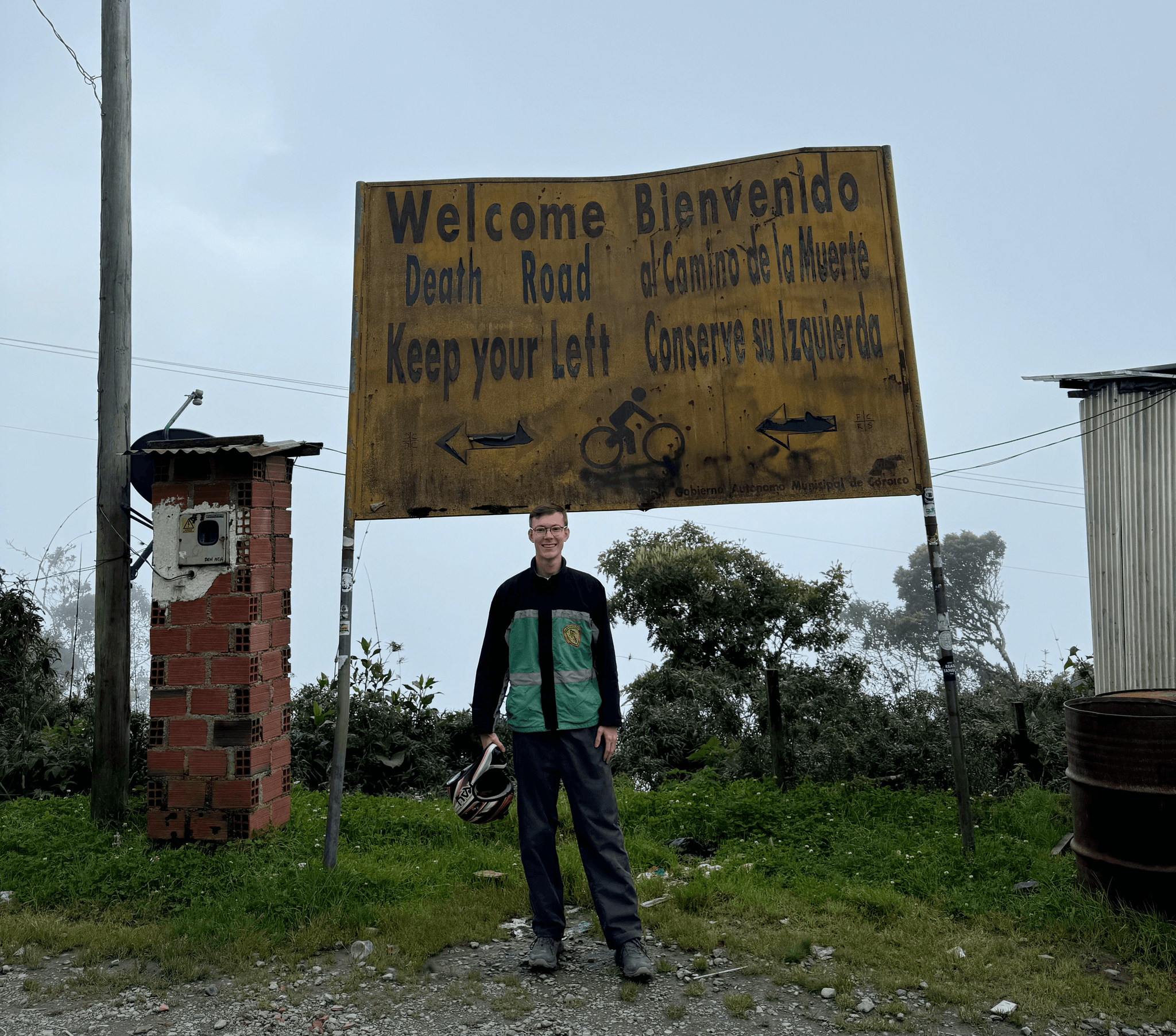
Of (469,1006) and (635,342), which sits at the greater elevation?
(635,342)

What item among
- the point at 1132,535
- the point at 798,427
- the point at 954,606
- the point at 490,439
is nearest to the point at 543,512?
the point at 490,439

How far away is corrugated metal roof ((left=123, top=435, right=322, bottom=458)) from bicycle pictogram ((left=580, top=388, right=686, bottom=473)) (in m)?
2.14

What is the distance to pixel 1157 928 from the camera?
511 centimetres

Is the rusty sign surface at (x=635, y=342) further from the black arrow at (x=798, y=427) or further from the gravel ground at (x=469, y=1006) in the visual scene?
the gravel ground at (x=469, y=1006)

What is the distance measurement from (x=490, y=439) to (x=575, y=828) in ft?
10.0

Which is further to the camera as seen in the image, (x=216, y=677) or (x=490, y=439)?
(x=490, y=439)

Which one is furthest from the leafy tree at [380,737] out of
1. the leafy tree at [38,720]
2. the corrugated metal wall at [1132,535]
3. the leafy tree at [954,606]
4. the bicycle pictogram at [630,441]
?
the leafy tree at [954,606]

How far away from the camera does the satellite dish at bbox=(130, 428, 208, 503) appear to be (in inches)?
289

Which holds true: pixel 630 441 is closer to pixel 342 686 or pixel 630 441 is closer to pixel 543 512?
pixel 543 512

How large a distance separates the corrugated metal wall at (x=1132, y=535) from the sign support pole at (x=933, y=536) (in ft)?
9.34

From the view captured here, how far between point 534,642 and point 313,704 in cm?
606

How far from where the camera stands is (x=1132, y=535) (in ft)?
28.3

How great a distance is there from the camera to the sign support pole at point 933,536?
21.6 ft

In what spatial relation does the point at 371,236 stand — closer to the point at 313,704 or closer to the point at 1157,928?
the point at 313,704
